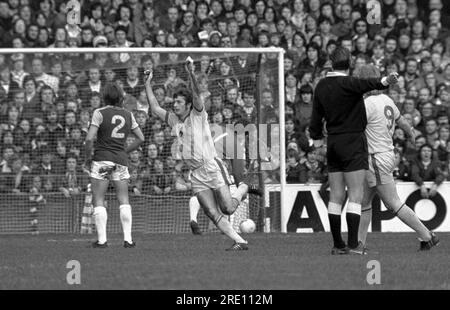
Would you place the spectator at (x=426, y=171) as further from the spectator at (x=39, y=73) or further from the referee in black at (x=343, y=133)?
the referee in black at (x=343, y=133)

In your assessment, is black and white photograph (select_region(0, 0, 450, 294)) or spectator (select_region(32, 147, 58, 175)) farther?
spectator (select_region(32, 147, 58, 175))

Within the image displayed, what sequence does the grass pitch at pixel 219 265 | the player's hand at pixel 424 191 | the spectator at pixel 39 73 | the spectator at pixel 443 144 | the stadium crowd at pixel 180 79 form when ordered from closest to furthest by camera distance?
1. the grass pitch at pixel 219 265
2. the player's hand at pixel 424 191
3. the stadium crowd at pixel 180 79
4. the spectator at pixel 39 73
5. the spectator at pixel 443 144

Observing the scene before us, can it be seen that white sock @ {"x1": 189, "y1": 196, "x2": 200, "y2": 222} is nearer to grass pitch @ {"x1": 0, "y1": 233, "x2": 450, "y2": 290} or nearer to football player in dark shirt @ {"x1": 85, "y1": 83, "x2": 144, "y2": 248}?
grass pitch @ {"x1": 0, "y1": 233, "x2": 450, "y2": 290}

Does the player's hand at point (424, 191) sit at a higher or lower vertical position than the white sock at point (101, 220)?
lower

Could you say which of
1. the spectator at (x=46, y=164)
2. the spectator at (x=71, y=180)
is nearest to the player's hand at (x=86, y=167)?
the spectator at (x=71, y=180)

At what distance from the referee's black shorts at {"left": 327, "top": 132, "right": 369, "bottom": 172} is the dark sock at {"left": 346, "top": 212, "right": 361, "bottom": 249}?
0.53 m

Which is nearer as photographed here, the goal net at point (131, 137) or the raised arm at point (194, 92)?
the raised arm at point (194, 92)

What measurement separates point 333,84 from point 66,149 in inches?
340

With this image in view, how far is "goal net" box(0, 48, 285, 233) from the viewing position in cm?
1933

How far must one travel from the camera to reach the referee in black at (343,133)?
474 inches

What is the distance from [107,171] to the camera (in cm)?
1452

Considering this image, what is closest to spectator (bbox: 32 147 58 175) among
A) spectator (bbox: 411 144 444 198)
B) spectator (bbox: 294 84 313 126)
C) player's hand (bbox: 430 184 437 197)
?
spectator (bbox: 294 84 313 126)

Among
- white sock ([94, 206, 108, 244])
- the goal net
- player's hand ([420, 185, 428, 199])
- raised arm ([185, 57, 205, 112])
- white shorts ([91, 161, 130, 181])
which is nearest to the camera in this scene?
raised arm ([185, 57, 205, 112])
